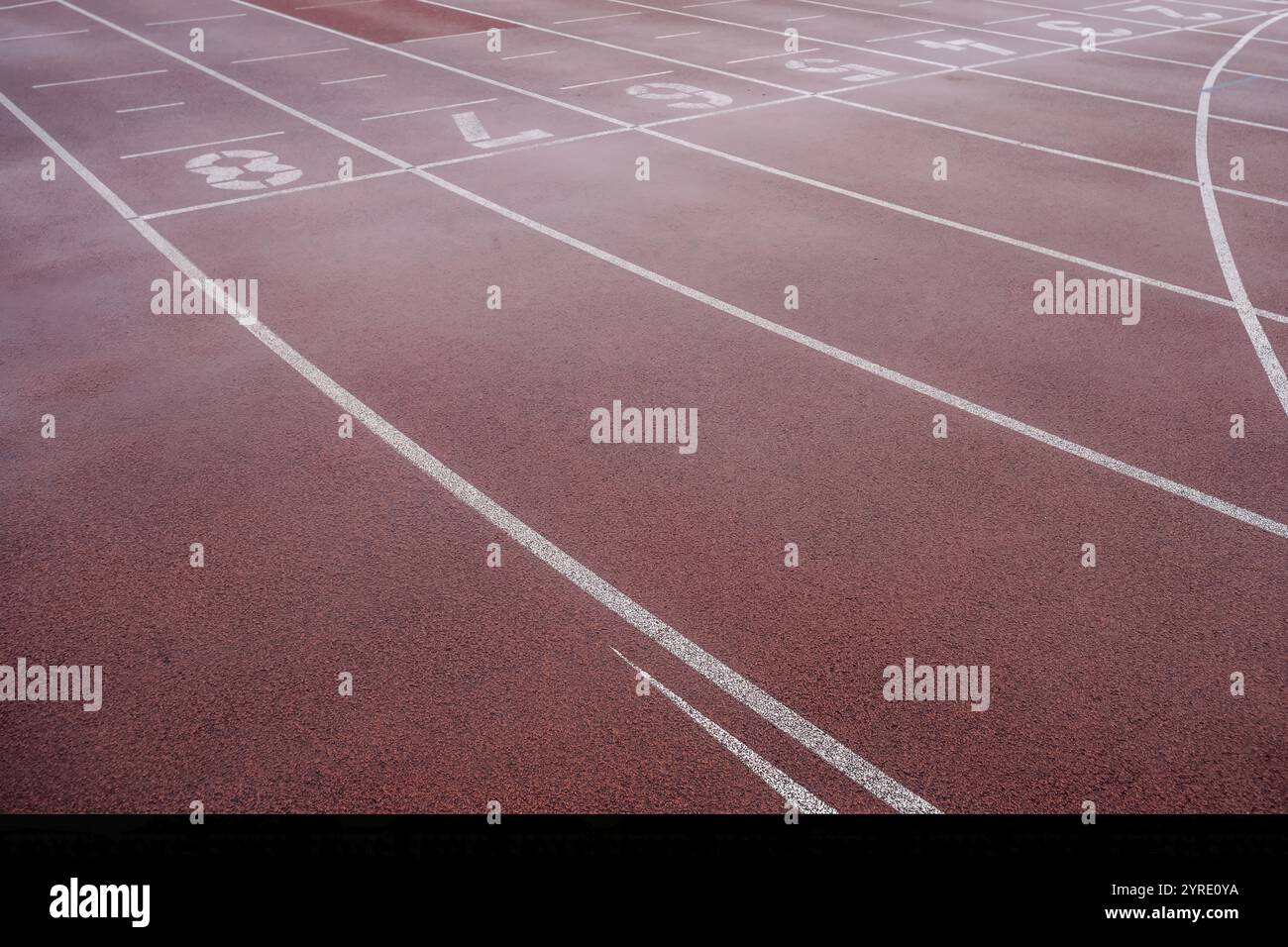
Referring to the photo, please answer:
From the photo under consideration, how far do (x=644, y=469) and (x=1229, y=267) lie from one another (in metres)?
6.19

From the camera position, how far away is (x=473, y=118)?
1332 centimetres

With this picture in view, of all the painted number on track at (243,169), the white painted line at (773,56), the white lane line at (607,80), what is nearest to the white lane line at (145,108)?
the painted number on track at (243,169)

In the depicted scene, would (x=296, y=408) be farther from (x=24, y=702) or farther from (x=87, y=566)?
(x=24, y=702)

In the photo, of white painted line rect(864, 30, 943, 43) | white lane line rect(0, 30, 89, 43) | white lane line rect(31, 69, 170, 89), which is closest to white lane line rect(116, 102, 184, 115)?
white lane line rect(31, 69, 170, 89)

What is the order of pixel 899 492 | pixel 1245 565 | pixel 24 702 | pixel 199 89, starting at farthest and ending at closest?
pixel 199 89 < pixel 899 492 < pixel 1245 565 < pixel 24 702

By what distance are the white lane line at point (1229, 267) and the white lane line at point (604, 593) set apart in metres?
4.59

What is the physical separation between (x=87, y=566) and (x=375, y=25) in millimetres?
16385

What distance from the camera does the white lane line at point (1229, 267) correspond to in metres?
7.32

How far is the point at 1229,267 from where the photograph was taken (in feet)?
29.6

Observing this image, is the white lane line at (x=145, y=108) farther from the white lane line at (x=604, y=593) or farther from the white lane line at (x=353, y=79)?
the white lane line at (x=604, y=593)

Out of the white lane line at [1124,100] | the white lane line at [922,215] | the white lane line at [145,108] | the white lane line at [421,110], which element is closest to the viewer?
the white lane line at [922,215]

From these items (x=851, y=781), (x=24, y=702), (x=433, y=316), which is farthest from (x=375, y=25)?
(x=851, y=781)

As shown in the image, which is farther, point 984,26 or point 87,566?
point 984,26

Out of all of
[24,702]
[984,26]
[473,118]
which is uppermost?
[984,26]
